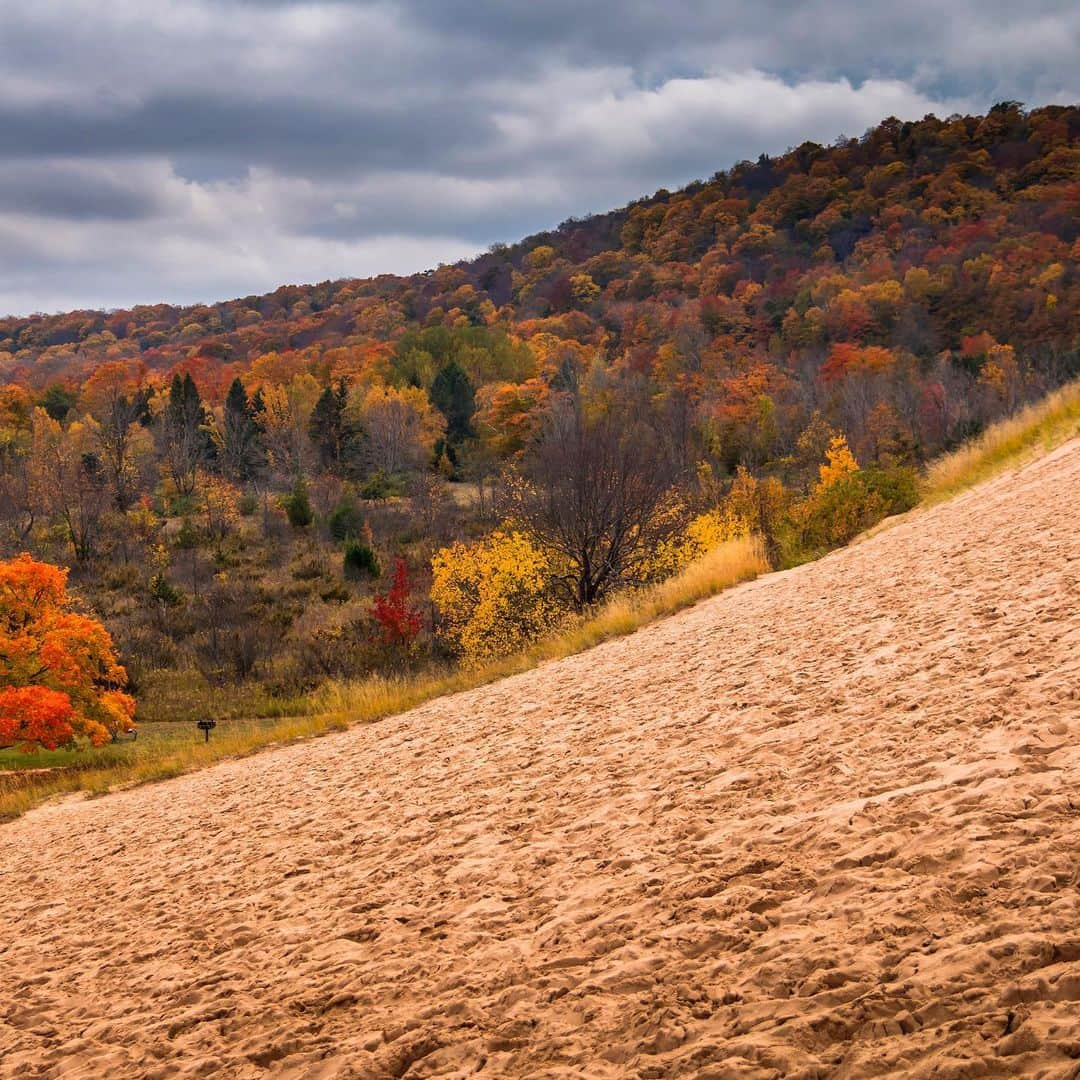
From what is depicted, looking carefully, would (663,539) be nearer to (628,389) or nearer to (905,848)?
(905,848)

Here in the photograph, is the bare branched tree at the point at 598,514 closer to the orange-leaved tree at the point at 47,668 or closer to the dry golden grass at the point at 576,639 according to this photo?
the dry golden grass at the point at 576,639

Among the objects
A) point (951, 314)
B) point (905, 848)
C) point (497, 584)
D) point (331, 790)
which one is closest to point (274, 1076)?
point (905, 848)

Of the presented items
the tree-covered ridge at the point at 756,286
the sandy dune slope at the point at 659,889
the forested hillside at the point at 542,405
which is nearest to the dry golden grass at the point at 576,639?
the forested hillside at the point at 542,405

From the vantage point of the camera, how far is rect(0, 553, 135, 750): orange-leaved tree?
23.0 m

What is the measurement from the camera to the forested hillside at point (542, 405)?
98.1ft

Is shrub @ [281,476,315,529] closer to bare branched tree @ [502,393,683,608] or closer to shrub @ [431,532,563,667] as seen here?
shrub @ [431,532,563,667]

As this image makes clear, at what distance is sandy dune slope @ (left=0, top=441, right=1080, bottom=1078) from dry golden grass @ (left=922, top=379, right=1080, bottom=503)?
6514 mm

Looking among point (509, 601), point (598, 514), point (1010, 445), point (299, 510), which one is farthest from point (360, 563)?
point (1010, 445)

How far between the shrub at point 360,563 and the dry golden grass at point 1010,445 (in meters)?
35.3

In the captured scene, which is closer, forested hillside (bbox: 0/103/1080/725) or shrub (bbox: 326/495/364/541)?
forested hillside (bbox: 0/103/1080/725)

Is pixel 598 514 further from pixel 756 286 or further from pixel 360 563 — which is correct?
pixel 756 286

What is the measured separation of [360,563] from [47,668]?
2587cm

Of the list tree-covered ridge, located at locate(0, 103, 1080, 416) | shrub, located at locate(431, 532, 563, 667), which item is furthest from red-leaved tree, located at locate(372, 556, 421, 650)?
tree-covered ridge, located at locate(0, 103, 1080, 416)

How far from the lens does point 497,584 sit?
27.9 m
